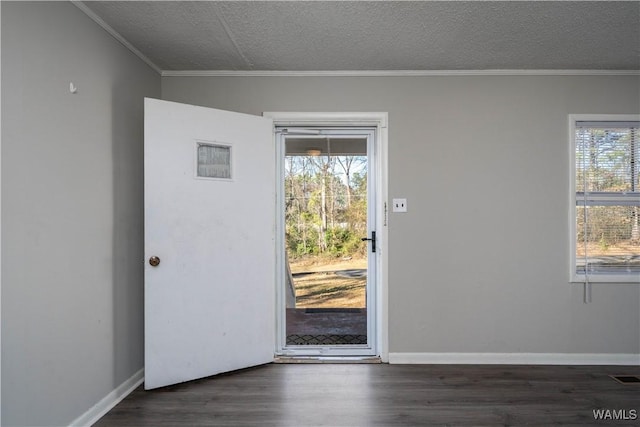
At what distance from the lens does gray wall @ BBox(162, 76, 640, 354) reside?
302 cm

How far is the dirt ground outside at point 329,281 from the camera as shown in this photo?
3283 millimetres

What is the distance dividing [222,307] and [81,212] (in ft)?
3.73

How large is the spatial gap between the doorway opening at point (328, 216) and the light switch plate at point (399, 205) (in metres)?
0.22

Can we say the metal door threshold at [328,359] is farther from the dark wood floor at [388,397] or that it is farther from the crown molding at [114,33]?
the crown molding at [114,33]

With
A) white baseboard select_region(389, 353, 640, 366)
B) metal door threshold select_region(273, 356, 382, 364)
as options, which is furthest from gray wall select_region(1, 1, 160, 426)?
white baseboard select_region(389, 353, 640, 366)

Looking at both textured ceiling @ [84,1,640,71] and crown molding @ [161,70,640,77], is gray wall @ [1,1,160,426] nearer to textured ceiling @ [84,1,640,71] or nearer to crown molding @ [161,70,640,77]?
textured ceiling @ [84,1,640,71]

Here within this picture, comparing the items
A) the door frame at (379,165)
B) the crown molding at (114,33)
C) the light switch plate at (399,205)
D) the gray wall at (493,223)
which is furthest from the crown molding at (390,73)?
the light switch plate at (399,205)

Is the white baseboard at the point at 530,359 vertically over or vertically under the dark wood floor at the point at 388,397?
over

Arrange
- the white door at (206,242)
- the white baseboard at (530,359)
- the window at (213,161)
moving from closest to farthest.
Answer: the white door at (206,242), the window at (213,161), the white baseboard at (530,359)

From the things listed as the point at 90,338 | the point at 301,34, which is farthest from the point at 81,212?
the point at 301,34

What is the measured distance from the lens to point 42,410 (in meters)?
1.83

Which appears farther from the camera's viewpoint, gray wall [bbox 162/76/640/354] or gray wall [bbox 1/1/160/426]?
gray wall [bbox 162/76/640/354]

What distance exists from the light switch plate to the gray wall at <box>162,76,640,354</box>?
5 centimetres

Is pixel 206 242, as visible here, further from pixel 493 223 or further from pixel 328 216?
pixel 493 223
